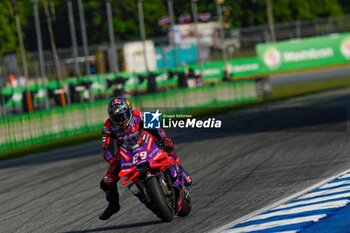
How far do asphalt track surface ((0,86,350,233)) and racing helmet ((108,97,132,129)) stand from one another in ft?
4.08

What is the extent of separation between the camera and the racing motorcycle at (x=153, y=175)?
10.1 m

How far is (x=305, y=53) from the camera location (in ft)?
176

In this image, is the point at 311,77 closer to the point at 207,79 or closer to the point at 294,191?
the point at 207,79

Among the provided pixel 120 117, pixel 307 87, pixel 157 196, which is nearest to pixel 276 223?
pixel 157 196

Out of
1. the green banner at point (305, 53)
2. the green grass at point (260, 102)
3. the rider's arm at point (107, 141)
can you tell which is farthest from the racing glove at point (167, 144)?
the green banner at point (305, 53)

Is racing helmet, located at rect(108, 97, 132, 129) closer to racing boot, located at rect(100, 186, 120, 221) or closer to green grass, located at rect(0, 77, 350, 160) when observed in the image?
racing boot, located at rect(100, 186, 120, 221)

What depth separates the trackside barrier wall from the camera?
28.3 m

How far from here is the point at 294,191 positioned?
39.9ft

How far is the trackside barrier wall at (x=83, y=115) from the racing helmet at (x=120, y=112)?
1795cm

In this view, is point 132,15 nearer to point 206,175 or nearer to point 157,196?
point 206,175

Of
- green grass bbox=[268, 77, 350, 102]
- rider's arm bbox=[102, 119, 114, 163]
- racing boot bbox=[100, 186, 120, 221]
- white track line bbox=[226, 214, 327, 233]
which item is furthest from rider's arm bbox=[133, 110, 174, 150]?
green grass bbox=[268, 77, 350, 102]

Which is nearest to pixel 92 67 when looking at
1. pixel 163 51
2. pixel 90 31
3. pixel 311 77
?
pixel 163 51

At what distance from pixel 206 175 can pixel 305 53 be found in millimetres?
39028

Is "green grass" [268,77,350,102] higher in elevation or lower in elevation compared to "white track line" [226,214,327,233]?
lower
